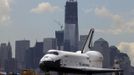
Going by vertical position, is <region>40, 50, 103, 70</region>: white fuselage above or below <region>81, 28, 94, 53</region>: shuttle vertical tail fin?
below

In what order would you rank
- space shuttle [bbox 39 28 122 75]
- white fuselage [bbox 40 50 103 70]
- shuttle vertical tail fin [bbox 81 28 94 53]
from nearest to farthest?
1. space shuttle [bbox 39 28 122 75]
2. white fuselage [bbox 40 50 103 70]
3. shuttle vertical tail fin [bbox 81 28 94 53]

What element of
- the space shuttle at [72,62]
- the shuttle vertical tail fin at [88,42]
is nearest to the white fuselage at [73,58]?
the space shuttle at [72,62]

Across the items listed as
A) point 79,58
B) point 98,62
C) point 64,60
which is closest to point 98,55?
point 98,62

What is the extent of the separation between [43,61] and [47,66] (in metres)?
1.60

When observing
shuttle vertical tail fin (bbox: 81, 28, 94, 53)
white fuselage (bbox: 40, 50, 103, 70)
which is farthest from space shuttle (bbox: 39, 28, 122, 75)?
shuttle vertical tail fin (bbox: 81, 28, 94, 53)

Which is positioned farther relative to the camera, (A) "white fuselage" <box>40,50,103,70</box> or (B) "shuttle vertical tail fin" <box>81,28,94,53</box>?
(B) "shuttle vertical tail fin" <box>81,28,94,53</box>

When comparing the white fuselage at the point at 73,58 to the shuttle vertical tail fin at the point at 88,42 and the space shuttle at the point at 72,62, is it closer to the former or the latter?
the space shuttle at the point at 72,62

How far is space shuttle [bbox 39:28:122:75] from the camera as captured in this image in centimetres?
11750

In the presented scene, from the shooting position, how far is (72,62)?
127m

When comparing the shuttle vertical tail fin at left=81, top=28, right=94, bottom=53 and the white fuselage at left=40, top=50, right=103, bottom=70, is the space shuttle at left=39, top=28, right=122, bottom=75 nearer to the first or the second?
the white fuselage at left=40, top=50, right=103, bottom=70

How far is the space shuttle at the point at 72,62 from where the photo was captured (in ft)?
385

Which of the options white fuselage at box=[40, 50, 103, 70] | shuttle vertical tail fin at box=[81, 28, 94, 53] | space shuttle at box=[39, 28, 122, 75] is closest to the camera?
space shuttle at box=[39, 28, 122, 75]

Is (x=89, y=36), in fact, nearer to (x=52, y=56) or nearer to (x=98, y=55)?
(x=98, y=55)

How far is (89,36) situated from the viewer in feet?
536
